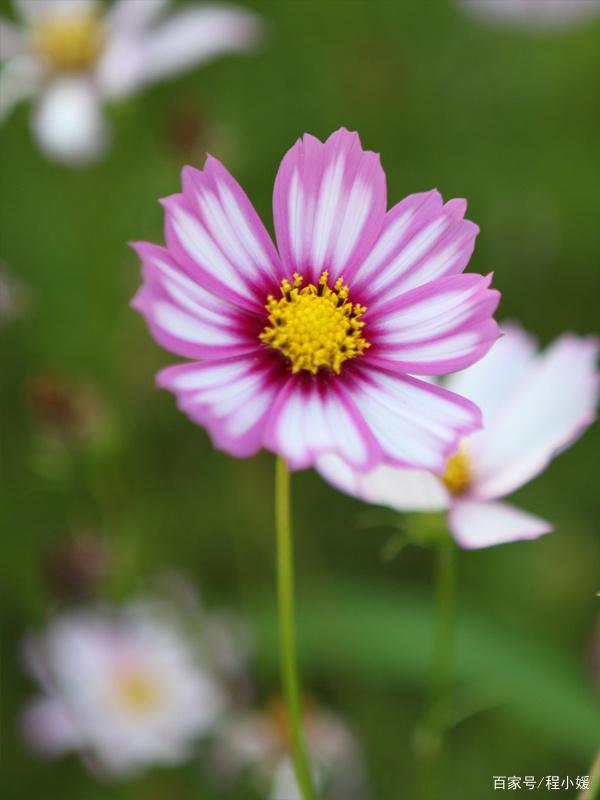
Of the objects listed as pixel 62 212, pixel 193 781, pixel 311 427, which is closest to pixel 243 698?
pixel 193 781

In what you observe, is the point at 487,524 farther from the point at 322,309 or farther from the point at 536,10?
the point at 536,10

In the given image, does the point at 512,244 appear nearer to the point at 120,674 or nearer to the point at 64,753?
the point at 120,674

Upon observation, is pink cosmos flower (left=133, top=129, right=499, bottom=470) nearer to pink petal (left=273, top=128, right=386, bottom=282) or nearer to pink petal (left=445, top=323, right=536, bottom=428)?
pink petal (left=273, top=128, right=386, bottom=282)

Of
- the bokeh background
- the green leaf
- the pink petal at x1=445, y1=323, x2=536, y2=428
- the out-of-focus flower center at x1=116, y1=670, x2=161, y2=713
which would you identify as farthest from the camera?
the out-of-focus flower center at x1=116, y1=670, x2=161, y2=713

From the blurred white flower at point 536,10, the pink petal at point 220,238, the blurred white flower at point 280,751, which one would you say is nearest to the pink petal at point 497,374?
the pink petal at point 220,238

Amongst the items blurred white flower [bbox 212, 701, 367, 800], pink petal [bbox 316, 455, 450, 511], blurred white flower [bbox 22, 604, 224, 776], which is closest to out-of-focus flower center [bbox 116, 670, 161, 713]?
blurred white flower [bbox 22, 604, 224, 776]

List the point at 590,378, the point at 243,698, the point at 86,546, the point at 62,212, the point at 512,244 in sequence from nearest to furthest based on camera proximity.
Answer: the point at 590,378, the point at 86,546, the point at 243,698, the point at 512,244, the point at 62,212

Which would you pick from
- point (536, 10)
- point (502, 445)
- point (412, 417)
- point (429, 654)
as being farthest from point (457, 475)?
point (536, 10)
